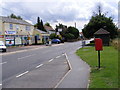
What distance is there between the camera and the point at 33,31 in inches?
2586

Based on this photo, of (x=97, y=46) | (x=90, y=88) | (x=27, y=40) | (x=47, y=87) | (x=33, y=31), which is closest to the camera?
(x=90, y=88)

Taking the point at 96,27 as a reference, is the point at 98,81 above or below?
below

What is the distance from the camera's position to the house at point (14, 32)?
162ft

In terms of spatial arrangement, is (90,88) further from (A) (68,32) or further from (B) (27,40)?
(A) (68,32)

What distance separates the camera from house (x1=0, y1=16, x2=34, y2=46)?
1938 inches

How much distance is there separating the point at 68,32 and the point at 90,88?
87042 mm

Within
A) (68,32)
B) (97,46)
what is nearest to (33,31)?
(68,32)

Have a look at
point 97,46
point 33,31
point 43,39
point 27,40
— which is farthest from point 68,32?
point 97,46

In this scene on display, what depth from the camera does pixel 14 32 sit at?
175ft

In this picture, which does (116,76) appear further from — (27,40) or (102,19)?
(27,40)

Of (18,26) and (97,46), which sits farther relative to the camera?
(18,26)

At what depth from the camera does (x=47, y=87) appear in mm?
8555

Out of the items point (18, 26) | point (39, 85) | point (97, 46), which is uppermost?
point (18, 26)

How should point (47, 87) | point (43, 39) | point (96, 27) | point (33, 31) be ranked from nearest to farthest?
point (47, 87), point (96, 27), point (33, 31), point (43, 39)
